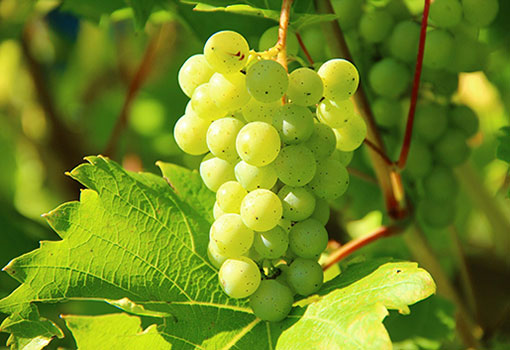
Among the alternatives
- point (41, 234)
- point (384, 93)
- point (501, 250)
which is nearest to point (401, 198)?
point (384, 93)

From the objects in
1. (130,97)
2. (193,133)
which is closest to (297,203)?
(193,133)

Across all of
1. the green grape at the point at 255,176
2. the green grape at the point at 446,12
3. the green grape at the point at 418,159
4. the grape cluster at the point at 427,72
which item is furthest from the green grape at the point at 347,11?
the green grape at the point at 255,176

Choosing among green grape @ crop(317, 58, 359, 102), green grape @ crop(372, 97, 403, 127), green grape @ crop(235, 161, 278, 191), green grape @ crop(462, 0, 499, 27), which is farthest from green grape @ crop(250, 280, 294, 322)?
green grape @ crop(462, 0, 499, 27)

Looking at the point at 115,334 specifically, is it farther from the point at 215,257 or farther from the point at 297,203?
the point at 297,203

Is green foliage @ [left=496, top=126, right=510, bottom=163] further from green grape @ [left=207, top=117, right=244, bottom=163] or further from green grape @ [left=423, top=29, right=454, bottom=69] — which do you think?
green grape @ [left=207, top=117, right=244, bottom=163]

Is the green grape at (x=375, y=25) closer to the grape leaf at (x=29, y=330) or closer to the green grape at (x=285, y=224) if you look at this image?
the green grape at (x=285, y=224)

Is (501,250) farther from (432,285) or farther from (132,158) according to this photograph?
(132,158)
